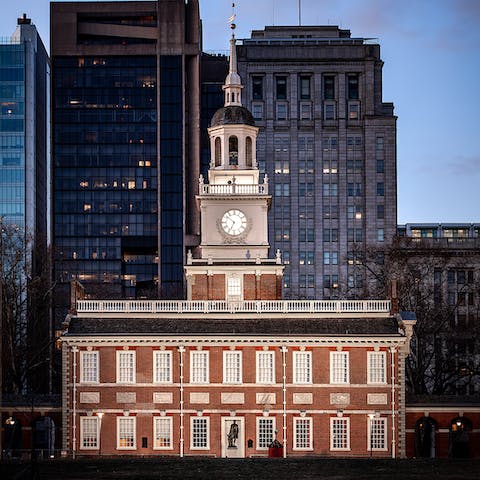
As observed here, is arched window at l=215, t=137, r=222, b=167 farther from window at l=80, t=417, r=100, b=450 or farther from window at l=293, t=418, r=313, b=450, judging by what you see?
window at l=80, t=417, r=100, b=450

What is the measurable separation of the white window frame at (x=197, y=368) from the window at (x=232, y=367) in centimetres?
101

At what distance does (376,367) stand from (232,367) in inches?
337

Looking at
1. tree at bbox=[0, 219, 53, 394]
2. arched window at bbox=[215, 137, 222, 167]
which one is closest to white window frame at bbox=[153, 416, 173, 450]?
tree at bbox=[0, 219, 53, 394]

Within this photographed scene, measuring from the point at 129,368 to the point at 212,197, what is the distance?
48.0 ft

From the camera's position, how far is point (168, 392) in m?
78.2

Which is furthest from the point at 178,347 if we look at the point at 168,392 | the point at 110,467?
the point at 110,467

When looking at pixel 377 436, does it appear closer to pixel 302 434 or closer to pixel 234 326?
pixel 302 434

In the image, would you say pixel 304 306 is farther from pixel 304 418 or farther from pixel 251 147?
pixel 251 147

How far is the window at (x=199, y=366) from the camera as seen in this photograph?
7819 cm

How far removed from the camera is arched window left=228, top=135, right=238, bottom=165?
294ft

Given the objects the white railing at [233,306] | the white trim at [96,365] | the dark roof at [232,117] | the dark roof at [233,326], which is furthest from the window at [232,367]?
the dark roof at [232,117]

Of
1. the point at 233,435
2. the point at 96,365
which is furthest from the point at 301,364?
the point at 96,365

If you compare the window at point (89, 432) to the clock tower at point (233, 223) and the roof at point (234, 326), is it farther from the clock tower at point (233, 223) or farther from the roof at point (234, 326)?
the clock tower at point (233, 223)

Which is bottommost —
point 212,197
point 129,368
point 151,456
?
point 151,456
